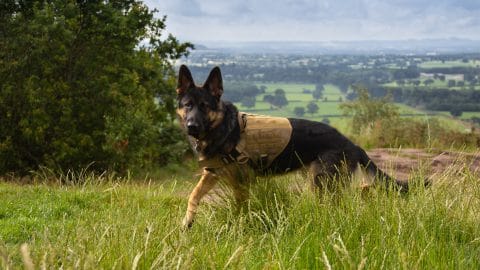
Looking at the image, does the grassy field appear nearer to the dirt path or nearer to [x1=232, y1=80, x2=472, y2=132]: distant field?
the dirt path

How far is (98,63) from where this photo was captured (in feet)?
46.3

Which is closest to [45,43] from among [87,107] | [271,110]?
[87,107]

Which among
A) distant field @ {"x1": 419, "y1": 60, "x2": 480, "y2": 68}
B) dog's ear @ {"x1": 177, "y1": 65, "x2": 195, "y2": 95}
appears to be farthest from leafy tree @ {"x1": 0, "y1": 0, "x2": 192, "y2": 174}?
distant field @ {"x1": 419, "y1": 60, "x2": 480, "y2": 68}

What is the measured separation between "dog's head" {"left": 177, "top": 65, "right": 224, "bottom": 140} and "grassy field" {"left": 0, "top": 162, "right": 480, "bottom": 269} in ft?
2.59

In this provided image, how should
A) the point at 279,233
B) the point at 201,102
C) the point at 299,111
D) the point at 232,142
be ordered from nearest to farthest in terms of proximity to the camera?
the point at 279,233, the point at 201,102, the point at 232,142, the point at 299,111

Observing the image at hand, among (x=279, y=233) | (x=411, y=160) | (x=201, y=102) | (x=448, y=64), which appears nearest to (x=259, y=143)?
(x=201, y=102)

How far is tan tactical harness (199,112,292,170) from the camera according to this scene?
229 inches

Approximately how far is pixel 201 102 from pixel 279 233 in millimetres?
2184

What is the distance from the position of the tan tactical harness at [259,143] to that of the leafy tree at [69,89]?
7.06m

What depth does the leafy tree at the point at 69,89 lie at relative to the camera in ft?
42.6

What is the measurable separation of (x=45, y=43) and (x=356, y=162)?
376 inches

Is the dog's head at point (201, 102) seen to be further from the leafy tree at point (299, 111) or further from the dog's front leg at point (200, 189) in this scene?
the leafy tree at point (299, 111)

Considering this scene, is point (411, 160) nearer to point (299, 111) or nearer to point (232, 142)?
point (232, 142)

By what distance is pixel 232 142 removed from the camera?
5953mm
